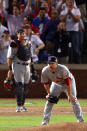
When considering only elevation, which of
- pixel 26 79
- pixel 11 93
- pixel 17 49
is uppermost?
pixel 17 49

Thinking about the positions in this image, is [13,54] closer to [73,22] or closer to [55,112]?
[55,112]

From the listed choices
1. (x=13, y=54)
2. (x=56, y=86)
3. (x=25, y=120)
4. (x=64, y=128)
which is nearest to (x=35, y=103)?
(x=13, y=54)

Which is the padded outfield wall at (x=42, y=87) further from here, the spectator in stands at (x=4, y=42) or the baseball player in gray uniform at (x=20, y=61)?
the baseball player in gray uniform at (x=20, y=61)

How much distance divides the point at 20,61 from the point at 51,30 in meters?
4.08

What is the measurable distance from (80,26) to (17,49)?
15.7 feet

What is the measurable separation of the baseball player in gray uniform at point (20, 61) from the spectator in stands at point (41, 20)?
3860 mm

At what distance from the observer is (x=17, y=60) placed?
41.2 ft

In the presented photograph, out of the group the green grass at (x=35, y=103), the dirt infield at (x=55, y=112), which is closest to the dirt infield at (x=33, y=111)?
the dirt infield at (x=55, y=112)

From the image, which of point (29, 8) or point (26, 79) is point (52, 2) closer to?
point (29, 8)

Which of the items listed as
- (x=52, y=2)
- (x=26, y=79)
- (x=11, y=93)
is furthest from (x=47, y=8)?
(x=26, y=79)

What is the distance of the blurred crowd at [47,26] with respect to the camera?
16141mm

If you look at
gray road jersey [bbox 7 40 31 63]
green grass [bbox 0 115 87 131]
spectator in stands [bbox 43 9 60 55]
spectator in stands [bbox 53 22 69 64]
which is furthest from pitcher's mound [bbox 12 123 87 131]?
spectator in stands [bbox 43 9 60 55]

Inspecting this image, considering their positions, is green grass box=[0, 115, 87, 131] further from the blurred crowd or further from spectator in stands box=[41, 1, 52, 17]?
→ spectator in stands box=[41, 1, 52, 17]

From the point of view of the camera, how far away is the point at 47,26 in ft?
53.8
